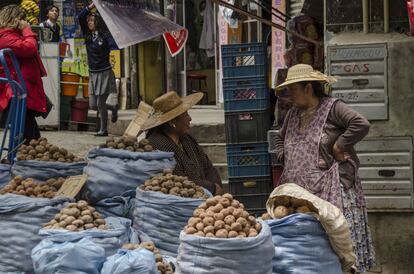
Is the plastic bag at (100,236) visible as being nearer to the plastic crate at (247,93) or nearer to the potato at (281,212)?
the potato at (281,212)

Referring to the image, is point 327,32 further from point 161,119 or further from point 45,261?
point 45,261

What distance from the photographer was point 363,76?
25.6ft

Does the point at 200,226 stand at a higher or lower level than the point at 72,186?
lower

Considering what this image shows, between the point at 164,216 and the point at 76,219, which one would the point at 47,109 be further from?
the point at 76,219

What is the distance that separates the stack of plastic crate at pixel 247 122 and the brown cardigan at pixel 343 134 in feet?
8.05

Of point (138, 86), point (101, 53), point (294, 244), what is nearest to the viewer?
point (294, 244)

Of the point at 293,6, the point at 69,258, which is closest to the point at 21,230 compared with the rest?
the point at 69,258

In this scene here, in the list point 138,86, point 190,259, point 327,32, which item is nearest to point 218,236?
point 190,259

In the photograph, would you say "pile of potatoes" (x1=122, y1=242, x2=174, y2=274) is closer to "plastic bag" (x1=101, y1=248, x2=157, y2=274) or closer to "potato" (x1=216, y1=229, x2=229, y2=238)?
"plastic bag" (x1=101, y1=248, x2=157, y2=274)

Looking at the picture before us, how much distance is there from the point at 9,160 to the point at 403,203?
3244 millimetres

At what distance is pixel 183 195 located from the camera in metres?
5.80

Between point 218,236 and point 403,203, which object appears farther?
point 403,203

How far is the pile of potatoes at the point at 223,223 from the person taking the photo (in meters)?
4.89

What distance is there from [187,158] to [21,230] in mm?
1773
